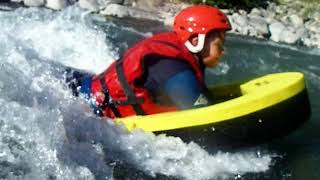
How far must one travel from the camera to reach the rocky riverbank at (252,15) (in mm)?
10406

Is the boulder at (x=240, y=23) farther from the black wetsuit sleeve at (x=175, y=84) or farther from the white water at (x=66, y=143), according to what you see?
the black wetsuit sleeve at (x=175, y=84)

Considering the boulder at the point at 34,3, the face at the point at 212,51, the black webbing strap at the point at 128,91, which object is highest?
the face at the point at 212,51

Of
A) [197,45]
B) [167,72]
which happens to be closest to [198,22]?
[197,45]

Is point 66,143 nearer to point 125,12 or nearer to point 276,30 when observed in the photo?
point 125,12

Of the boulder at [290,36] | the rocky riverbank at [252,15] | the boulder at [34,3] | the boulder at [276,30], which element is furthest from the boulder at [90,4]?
the boulder at [290,36]

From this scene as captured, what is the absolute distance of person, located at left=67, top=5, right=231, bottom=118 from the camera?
4.74m

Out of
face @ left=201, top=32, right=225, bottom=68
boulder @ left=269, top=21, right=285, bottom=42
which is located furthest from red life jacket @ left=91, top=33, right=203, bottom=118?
boulder @ left=269, top=21, right=285, bottom=42

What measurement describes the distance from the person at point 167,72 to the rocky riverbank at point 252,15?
5481mm

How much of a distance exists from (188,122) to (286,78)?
1159 millimetres

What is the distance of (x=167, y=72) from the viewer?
4707 mm

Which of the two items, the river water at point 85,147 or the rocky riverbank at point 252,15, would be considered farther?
the rocky riverbank at point 252,15

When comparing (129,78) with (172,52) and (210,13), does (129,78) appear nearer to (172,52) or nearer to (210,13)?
(172,52)

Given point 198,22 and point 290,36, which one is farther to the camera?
point 290,36

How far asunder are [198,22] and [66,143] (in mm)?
1300
